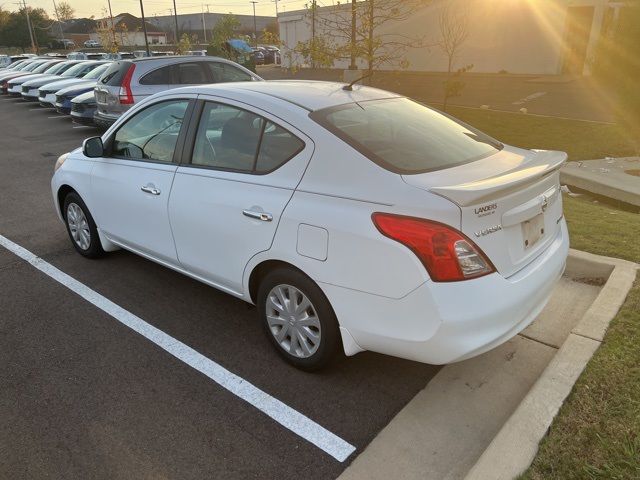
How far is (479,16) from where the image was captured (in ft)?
88.6

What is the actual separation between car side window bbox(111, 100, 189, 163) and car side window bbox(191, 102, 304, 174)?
0.97ft

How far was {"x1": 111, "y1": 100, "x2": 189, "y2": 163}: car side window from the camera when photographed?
383 centimetres

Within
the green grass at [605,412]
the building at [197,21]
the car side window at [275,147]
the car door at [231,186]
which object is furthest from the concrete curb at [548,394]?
the building at [197,21]

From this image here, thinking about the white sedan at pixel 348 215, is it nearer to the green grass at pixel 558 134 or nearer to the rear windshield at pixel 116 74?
the rear windshield at pixel 116 74

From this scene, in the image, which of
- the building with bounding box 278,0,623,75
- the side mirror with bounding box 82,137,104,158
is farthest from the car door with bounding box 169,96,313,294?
the building with bounding box 278,0,623,75

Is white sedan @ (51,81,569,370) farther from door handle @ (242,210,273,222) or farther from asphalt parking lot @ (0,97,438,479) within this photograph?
asphalt parking lot @ (0,97,438,479)

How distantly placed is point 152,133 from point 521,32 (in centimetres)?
2592

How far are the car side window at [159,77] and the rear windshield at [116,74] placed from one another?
0.44m

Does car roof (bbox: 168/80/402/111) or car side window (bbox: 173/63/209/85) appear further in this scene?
car side window (bbox: 173/63/209/85)

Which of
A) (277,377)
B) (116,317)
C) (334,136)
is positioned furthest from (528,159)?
(116,317)

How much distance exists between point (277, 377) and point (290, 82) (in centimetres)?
215

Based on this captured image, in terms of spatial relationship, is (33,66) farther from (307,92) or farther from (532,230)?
(532,230)

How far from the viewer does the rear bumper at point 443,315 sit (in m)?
2.44

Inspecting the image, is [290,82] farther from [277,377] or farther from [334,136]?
[277,377]
